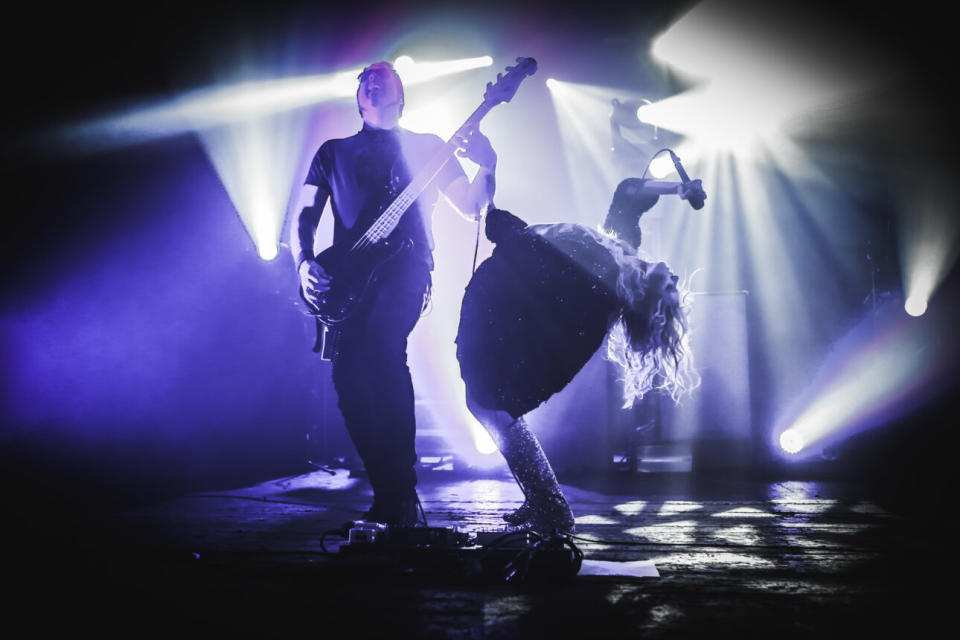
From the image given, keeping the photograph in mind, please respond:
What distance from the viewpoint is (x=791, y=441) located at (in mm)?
4336

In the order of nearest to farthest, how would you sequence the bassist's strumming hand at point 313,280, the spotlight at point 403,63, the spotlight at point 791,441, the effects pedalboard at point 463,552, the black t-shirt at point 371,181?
the effects pedalboard at point 463,552 → the bassist's strumming hand at point 313,280 → the black t-shirt at point 371,181 → the spotlight at point 791,441 → the spotlight at point 403,63

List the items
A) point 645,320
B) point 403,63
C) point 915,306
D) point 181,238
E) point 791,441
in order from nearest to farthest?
point 645,320 → point 181,238 → point 915,306 → point 791,441 → point 403,63

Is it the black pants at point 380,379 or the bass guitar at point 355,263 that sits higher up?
the bass guitar at point 355,263

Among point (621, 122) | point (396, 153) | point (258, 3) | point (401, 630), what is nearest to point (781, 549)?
point (401, 630)

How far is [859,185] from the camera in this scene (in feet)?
15.9

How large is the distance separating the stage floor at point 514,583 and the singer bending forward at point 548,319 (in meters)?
0.54

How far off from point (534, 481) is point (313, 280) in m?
1.21

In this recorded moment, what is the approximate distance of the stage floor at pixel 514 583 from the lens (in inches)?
45.9

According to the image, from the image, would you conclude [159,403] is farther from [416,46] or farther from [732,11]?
[732,11]

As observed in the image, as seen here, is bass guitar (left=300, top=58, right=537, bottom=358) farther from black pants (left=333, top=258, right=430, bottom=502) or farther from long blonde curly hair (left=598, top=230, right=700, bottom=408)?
long blonde curly hair (left=598, top=230, right=700, bottom=408)

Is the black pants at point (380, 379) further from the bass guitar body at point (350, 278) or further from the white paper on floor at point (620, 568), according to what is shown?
the white paper on floor at point (620, 568)

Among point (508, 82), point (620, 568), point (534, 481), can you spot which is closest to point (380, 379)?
point (534, 481)

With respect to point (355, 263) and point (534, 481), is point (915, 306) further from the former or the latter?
point (355, 263)

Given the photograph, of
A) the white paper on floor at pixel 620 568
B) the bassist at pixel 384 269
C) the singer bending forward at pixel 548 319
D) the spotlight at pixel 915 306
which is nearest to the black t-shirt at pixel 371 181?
the bassist at pixel 384 269
